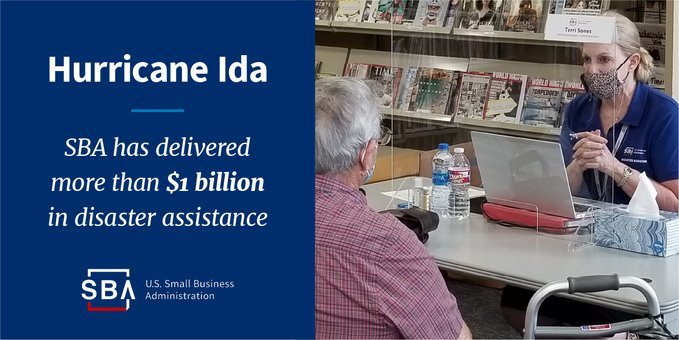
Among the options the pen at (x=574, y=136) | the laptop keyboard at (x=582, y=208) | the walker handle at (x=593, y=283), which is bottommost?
the laptop keyboard at (x=582, y=208)

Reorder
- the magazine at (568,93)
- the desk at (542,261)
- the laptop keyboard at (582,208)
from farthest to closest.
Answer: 1. the magazine at (568,93)
2. the laptop keyboard at (582,208)
3. the desk at (542,261)

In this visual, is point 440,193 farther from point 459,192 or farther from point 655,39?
point 655,39

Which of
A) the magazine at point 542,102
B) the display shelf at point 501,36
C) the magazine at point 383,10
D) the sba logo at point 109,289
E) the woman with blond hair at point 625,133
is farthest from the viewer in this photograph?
the magazine at point 383,10

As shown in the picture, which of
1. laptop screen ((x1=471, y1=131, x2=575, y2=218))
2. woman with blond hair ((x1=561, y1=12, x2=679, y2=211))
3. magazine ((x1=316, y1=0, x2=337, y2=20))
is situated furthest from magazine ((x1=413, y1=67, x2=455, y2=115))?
magazine ((x1=316, y1=0, x2=337, y2=20))

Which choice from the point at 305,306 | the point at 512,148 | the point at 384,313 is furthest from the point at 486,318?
the point at 305,306

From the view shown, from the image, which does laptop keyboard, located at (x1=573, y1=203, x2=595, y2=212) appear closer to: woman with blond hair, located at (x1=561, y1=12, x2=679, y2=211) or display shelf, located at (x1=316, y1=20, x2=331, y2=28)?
woman with blond hair, located at (x1=561, y1=12, x2=679, y2=211)

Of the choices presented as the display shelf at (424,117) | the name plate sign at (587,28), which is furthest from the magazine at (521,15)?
the name plate sign at (587,28)

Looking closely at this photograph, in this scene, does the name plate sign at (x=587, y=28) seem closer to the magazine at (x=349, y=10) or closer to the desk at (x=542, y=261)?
→ the desk at (x=542, y=261)

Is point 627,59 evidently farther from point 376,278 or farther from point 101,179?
point 101,179

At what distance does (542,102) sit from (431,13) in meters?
0.67

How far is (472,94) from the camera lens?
4.44 m

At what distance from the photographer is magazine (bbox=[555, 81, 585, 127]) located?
11.4 feet

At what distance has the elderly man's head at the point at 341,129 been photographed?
221 cm

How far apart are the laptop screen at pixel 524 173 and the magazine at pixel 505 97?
104cm
